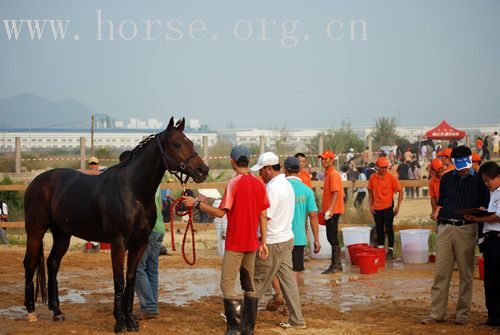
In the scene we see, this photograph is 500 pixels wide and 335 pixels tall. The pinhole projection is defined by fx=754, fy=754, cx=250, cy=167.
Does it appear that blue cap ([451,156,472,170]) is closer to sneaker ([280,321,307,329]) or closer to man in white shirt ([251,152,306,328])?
man in white shirt ([251,152,306,328])

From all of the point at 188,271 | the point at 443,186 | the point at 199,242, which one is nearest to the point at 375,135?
the point at 199,242

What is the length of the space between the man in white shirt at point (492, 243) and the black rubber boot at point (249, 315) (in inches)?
95.4

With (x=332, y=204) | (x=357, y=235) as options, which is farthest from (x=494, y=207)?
→ (x=357, y=235)

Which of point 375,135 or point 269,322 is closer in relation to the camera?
point 269,322

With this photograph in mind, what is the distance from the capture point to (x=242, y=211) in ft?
23.3

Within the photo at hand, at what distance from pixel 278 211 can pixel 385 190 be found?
528 centimetres

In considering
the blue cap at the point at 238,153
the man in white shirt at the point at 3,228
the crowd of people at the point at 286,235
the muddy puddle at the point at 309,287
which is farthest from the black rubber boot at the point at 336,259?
the man in white shirt at the point at 3,228

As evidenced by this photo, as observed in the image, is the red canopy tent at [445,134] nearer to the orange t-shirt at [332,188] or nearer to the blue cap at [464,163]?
the orange t-shirt at [332,188]

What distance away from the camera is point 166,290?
10.5m

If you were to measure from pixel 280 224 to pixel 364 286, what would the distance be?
11.2 feet

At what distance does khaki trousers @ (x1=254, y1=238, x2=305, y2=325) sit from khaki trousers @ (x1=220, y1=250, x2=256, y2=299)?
403 mm

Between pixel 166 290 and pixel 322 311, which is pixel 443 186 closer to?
pixel 322 311

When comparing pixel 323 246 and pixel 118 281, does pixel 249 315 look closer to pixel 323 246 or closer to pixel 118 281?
pixel 118 281

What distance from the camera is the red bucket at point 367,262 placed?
38.4 ft
